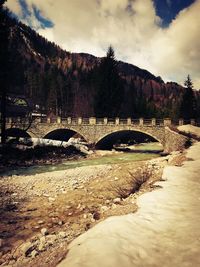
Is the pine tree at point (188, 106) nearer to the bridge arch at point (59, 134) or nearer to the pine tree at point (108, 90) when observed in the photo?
the pine tree at point (108, 90)

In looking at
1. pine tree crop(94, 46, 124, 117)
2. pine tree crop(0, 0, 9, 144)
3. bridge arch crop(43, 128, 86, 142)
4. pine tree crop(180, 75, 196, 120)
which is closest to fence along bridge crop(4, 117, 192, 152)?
bridge arch crop(43, 128, 86, 142)

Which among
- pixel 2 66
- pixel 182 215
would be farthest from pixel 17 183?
pixel 2 66

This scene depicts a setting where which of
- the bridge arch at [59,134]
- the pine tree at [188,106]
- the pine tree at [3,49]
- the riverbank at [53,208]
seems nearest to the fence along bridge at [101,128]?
the bridge arch at [59,134]

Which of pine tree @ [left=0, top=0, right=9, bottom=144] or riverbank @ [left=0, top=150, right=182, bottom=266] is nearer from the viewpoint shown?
riverbank @ [left=0, top=150, right=182, bottom=266]

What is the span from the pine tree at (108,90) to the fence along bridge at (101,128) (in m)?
8.78

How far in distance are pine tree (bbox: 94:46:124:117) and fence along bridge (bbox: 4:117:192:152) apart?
8.78 meters

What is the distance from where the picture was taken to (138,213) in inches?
233

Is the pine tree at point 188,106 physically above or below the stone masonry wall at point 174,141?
above

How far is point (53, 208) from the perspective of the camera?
30.2 feet

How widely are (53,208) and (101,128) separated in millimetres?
22894

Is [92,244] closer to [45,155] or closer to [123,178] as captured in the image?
[123,178]

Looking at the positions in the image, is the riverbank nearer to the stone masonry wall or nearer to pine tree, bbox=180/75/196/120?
the stone masonry wall

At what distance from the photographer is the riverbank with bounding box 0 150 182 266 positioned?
5336mm

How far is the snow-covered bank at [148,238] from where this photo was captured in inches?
147
